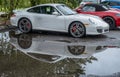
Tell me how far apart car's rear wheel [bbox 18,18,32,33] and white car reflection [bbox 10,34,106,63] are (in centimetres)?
176

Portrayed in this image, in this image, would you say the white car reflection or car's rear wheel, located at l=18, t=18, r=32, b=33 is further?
car's rear wheel, located at l=18, t=18, r=32, b=33

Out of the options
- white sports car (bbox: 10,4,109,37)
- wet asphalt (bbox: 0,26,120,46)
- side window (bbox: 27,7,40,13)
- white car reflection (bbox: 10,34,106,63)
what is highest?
side window (bbox: 27,7,40,13)

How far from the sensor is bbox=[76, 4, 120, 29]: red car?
15.4 metres

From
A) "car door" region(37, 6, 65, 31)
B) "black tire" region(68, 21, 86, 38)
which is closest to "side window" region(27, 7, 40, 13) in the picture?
"car door" region(37, 6, 65, 31)

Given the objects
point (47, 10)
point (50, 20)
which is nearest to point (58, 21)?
point (50, 20)

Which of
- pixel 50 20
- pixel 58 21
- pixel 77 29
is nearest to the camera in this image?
pixel 77 29

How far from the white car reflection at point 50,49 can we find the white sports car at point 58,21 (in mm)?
1376

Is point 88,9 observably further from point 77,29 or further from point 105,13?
point 77,29

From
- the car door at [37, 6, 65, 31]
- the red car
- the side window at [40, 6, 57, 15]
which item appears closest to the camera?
the car door at [37, 6, 65, 31]

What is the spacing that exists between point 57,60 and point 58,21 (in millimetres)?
4647

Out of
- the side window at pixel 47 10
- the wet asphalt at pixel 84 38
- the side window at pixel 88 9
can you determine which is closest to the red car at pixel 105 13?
the side window at pixel 88 9

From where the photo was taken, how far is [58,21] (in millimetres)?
12797

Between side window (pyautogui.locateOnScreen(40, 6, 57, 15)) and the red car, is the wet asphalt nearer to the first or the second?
side window (pyautogui.locateOnScreen(40, 6, 57, 15))

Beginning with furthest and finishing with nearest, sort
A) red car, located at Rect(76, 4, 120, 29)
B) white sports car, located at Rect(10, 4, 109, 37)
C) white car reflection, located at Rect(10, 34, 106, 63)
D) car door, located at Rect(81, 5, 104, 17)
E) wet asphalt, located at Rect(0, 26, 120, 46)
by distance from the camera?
1. car door, located at Rect(81, 5, 104, 17)
2. red car, located at Rect(76, 4, 120, 29)
3. white sports car, located at Rect(10, 4, 109, 37)
4. wet asphalt, located at Rect(0, 26, 120, 46)
5. white car reflection, located at Rect(10, 34, 106, 63)
